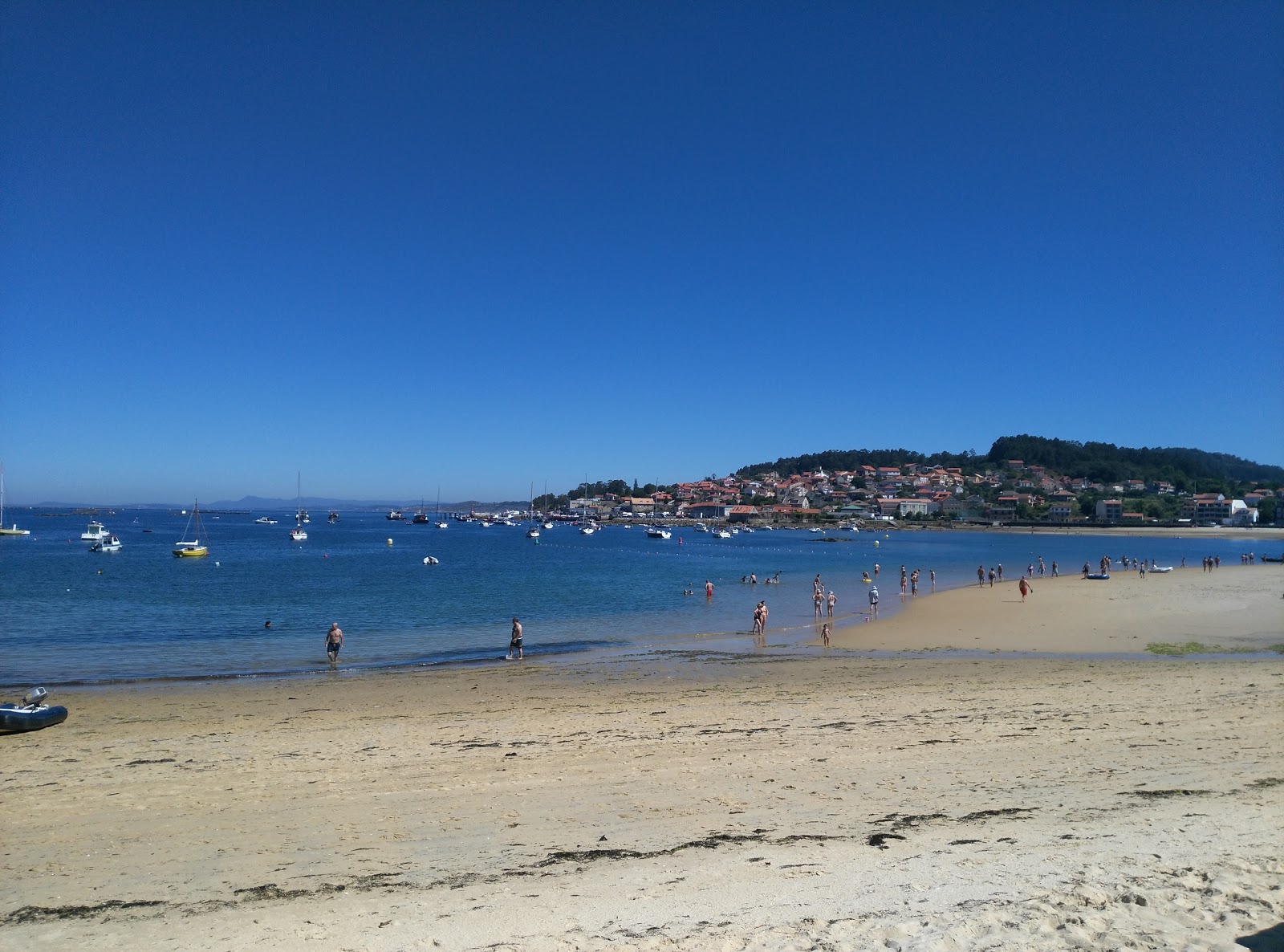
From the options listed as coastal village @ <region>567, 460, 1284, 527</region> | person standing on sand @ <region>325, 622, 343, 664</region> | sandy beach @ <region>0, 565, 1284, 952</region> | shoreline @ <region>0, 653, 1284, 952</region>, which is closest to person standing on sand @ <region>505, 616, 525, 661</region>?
person standing on sand @ <region>325, 622, 343, 664</region>

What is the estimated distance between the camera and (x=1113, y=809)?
24.9 feet

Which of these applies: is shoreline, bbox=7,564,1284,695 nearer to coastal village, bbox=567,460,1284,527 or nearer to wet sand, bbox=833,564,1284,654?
wet sand, bbox=833,564,1284,654

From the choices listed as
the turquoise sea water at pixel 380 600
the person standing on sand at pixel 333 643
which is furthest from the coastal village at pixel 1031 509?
the person standing on sand at pixel 333 643

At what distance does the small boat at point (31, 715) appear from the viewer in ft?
38.9

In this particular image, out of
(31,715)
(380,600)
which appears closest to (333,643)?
(31,715)

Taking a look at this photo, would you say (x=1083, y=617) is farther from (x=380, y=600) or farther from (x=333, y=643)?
(x=380, y=600)

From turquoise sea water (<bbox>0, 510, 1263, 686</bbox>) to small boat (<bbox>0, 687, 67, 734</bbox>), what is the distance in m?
6.22

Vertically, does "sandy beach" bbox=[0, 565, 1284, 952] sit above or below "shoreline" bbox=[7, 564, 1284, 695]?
above

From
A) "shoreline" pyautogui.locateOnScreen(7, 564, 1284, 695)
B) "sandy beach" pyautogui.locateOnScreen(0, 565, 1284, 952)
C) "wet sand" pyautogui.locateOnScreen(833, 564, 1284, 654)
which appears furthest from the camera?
"wet sand" pyautogui.locateOnScreen(833, 564, 1284, 654)

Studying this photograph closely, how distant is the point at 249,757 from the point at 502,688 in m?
6.28

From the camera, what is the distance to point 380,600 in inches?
1399

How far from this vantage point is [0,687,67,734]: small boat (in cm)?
1186

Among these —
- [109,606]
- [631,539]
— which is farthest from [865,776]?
[631,539]

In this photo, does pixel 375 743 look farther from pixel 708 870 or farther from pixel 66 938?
pixel 708 870
